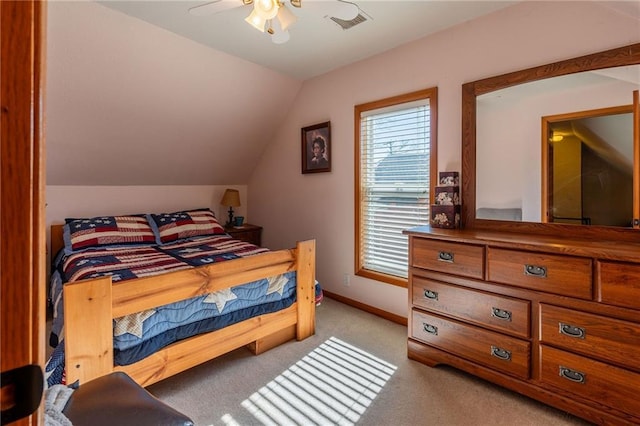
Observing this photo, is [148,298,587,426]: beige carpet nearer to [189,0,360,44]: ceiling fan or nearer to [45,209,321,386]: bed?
→ [45,209,321,386]: bed

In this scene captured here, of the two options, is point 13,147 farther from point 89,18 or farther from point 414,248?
point 89,18

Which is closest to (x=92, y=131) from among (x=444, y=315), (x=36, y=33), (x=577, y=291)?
(x=36, y=33)

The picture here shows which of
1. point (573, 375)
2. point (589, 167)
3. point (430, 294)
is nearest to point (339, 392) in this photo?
point (430, 294)

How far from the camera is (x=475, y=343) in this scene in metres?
1.96

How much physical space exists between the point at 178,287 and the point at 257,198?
2.78 m

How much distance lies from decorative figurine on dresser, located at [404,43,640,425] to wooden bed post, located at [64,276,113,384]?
182cm

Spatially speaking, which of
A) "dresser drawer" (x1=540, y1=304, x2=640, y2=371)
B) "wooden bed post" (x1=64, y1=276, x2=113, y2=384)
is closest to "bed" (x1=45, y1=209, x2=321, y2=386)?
"wooden bed post" (x1=64, y1=276, x2=113, y2=384)

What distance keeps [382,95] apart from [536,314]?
82.9 inches

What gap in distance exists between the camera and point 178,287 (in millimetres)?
1841

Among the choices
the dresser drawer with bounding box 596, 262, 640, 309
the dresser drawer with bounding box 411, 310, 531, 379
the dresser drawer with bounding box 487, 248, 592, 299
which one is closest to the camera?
→ the dresser drawer with bounding box 596, 262, 640, 309

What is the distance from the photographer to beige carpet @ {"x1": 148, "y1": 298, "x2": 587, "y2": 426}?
1.72 meters

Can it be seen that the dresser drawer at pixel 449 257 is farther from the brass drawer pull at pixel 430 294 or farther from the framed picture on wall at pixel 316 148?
the framed picture on wall at pixel 316 148

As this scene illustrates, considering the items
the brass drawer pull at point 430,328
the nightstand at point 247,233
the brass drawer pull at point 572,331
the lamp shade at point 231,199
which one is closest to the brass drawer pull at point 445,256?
the brass drawer pull at point 430,328

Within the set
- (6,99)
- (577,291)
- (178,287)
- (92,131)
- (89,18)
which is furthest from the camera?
(92,131)
